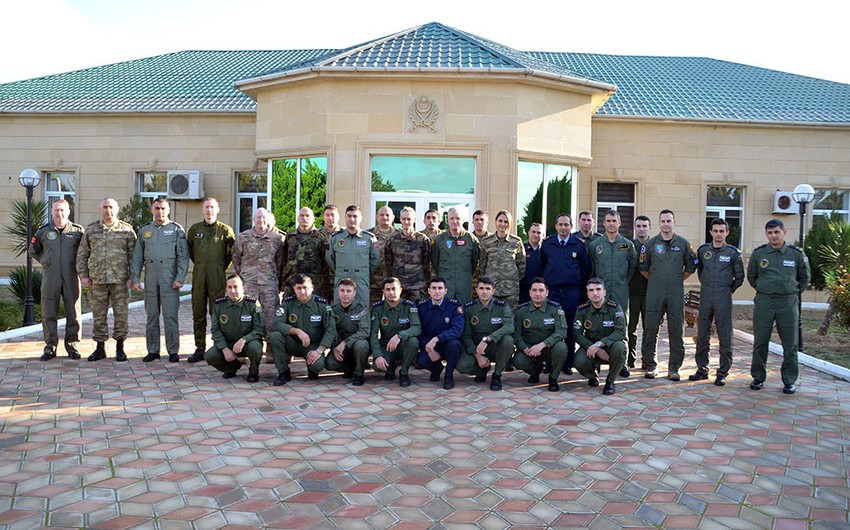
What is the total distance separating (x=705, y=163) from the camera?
1684 cm

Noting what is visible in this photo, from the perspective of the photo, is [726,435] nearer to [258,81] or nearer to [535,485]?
[535,485]

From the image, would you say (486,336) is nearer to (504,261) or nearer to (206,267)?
(504,261)

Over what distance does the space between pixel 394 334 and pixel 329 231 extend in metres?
1.79

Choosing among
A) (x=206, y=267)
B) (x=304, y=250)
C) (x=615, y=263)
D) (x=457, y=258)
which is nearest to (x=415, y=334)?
(x=457, y=258)

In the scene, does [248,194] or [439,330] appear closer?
[439,330]

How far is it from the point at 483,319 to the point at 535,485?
312cm

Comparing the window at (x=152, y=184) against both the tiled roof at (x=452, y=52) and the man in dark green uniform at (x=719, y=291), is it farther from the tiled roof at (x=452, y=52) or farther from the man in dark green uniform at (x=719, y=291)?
the man in dark green uniform at (x=719, y=291)

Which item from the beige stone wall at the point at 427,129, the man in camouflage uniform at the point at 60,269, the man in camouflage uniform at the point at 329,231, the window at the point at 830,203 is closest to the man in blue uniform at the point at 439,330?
the man in camouflage uniform at the point at 329,231

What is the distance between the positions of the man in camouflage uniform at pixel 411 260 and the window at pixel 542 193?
4.49 m

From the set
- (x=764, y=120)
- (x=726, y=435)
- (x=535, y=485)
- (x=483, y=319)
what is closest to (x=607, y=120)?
(x=764, y=120)

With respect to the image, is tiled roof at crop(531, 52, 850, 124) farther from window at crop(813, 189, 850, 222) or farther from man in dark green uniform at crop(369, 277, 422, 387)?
man in dark green uniform at crop(369, 277, 422, 387)

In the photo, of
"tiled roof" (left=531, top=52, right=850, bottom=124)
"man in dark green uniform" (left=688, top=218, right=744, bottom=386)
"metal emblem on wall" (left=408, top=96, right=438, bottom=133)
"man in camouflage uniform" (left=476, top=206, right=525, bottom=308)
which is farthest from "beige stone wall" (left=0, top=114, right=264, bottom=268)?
"man in dark green uniform" (left=688, top=218, right=744, bottom=386)

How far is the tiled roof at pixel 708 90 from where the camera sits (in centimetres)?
1686

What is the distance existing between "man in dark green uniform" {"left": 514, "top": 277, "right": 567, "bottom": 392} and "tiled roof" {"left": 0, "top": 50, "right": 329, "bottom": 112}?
12.3 m
